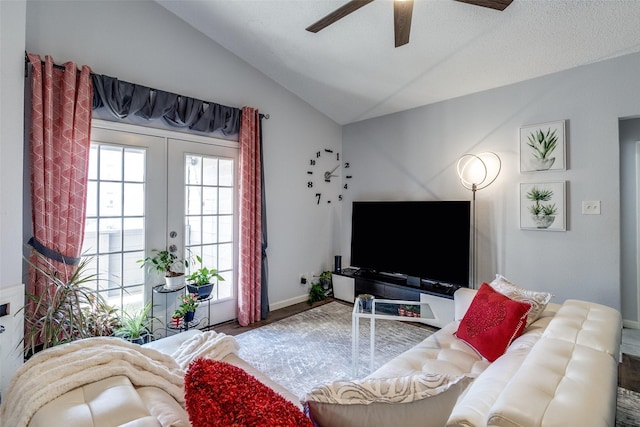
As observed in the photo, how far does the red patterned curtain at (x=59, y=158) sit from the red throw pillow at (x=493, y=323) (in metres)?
2.79

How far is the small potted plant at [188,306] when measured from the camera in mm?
2598

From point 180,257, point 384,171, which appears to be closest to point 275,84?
point 384,171

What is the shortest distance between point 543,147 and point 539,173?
24 centimetres

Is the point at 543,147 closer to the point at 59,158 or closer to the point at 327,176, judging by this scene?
the point at 327,176

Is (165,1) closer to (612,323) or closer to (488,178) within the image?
(488,178)

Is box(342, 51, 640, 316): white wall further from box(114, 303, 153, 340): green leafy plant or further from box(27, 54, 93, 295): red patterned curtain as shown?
box(27, 54, 93, 295): red patterned curtain

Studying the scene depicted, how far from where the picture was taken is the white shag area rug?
88.0 inches

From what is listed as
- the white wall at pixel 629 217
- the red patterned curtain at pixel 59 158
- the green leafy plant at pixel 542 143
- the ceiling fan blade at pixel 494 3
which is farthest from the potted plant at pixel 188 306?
the white wall at pixel 629 217

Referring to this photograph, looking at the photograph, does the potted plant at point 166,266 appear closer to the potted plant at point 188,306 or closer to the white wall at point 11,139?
the potted plant at point 188,306

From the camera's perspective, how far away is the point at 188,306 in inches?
103

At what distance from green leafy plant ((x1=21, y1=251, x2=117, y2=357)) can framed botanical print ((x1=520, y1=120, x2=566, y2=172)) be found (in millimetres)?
3689

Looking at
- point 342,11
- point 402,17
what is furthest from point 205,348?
point 402,17

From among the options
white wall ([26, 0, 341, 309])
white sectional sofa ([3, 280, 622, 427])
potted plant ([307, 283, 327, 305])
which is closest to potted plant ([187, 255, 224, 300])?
white wall ([26, 0, 341, 309])

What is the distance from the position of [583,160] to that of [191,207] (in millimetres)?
3654
